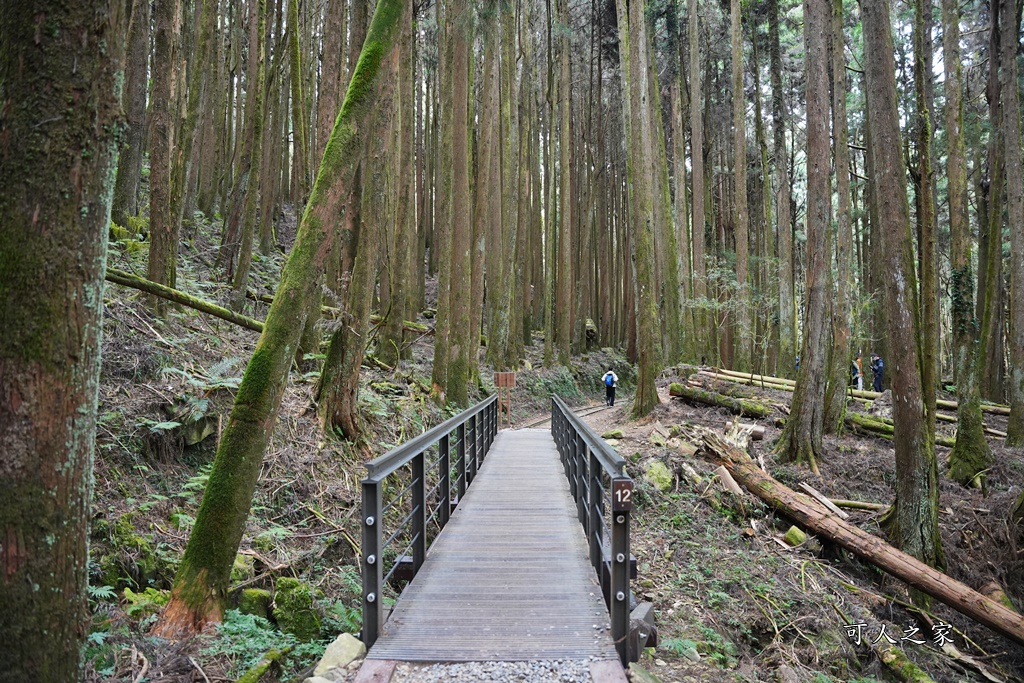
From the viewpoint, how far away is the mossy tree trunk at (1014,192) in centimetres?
1005

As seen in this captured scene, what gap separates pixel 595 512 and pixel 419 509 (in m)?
Result: 1.37

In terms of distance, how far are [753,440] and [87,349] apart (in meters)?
11.5

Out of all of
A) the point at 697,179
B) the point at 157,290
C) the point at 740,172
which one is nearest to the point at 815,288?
the point at 157,290

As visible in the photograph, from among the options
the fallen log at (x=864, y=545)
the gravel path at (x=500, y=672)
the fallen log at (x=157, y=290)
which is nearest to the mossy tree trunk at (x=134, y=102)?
the fallen log at (x=157, y=290)

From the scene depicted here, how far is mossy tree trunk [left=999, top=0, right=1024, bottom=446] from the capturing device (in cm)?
1005

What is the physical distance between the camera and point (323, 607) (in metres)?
4.59

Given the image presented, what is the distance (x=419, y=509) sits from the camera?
15.7ft

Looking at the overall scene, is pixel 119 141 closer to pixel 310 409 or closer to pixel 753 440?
pixel 310 409

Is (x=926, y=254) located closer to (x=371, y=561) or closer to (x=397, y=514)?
(x=397, y=514)

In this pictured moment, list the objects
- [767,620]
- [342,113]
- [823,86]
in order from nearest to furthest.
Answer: [342,113]
[767,620]
[823,86]

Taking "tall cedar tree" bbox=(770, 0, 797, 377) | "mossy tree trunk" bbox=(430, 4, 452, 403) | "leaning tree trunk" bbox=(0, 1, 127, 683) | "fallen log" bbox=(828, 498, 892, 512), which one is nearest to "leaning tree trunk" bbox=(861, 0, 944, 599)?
"fallen log" bbox=(828, 498, 892, 512)

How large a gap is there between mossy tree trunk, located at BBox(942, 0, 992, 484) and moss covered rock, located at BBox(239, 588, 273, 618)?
414 inches

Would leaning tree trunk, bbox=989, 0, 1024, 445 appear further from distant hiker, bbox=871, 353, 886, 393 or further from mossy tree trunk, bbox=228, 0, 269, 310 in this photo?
mossy tree trunk, bbox=228, 0, 269, 310

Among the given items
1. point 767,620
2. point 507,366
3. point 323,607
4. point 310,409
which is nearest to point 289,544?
point 323,607
